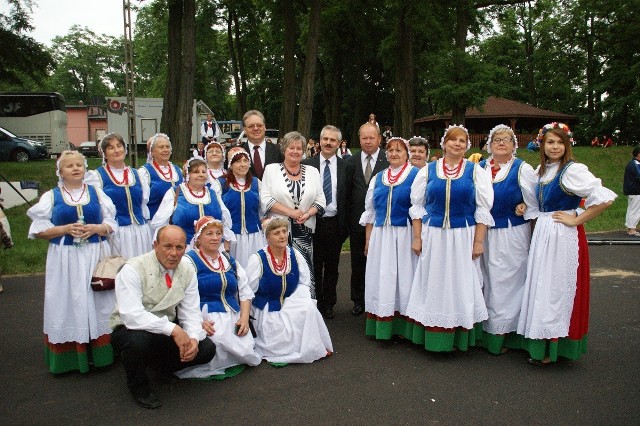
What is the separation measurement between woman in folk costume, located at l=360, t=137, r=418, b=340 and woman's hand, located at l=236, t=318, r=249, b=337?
4.42 ft

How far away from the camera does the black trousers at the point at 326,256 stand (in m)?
5.85

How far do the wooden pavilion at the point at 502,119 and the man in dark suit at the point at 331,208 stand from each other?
26331 millimetres

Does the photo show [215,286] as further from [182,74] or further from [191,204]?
[182,74]

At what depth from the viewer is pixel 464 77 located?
20203mm

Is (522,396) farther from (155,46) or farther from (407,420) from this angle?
(155,46)

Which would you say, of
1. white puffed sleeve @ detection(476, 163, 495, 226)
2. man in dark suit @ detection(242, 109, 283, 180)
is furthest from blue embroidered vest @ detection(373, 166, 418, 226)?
man in dark suit @ detection(242, 109, 283, 180)

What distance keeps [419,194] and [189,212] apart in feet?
7.03

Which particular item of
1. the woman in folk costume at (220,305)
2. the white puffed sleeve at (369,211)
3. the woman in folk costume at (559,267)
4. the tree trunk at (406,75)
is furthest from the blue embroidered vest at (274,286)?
the tree trunk at (406,75)

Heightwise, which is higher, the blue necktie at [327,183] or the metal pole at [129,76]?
the metal pole at [129,76]

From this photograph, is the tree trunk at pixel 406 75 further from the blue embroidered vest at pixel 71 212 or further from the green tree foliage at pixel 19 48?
the blue embroidered vest at pixel 71 212

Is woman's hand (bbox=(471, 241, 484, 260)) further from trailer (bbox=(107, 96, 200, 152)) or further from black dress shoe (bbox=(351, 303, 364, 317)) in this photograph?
trailer (bbox=(107, 96, 200, 152))

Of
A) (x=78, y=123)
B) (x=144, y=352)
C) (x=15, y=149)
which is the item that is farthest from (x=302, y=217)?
(x=78, y=123)

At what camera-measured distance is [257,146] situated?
19.5 ft

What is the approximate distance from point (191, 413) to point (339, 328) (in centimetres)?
220
